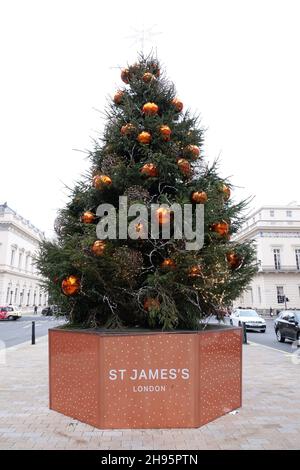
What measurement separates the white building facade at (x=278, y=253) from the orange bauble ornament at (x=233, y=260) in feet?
173

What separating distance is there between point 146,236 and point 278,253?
56.7 meters

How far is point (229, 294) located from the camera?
572cm

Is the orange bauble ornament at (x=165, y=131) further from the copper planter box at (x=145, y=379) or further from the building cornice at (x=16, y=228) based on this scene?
the building cornice at (x=16, y=228)

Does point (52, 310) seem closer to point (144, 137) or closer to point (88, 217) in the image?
point (88, 217)

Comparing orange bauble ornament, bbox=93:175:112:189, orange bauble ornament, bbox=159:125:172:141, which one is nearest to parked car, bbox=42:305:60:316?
orange bauble ornament, bbox=93:175:112:189

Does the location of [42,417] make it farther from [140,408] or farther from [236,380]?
[236,380]

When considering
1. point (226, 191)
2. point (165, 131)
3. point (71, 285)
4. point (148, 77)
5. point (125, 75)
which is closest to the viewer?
point (71, 285)

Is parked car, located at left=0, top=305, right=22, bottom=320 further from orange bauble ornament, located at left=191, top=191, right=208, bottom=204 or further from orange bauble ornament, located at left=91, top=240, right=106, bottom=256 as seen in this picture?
orange bauble ornament, located at left=191, top=191, right=208, bottom=204

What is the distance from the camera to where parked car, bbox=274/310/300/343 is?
15.6 metres

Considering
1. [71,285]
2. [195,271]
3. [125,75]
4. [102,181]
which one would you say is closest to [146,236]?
[195,271]

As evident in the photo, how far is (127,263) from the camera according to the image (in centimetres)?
484

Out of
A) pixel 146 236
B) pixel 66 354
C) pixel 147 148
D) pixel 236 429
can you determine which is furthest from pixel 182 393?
pixel 147 148

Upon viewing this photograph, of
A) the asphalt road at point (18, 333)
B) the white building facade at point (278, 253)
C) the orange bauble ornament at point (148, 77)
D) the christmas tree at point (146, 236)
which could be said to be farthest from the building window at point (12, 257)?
the orange bauble ornament at point (148, 77)

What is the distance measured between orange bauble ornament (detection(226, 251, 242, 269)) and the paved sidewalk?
6.78 ft
